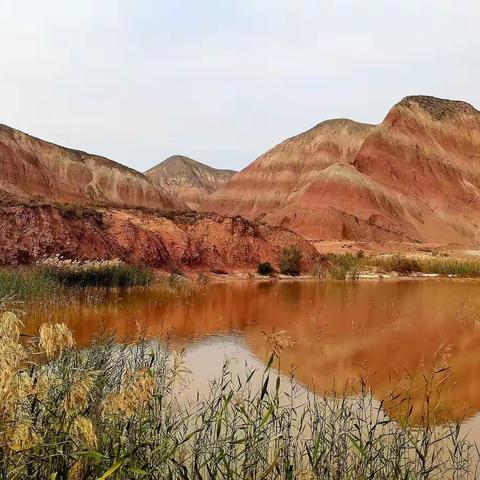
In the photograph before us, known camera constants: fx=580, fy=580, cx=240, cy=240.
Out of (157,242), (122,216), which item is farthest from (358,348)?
(122,216)

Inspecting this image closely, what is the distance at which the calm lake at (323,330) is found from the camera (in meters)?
10.5

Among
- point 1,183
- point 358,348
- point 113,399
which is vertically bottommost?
point 358,348

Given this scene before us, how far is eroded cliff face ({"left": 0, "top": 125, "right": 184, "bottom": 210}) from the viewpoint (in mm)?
90625

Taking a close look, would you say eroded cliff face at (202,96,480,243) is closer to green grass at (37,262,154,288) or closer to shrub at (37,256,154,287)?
green grass at (37,262,154,288)

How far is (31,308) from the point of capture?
50.0ft

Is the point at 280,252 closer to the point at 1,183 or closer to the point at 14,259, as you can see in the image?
the point at 14,259

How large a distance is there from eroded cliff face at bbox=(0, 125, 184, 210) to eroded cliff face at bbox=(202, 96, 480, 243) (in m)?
16.9

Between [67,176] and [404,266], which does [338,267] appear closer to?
[404,266]

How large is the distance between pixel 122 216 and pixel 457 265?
2469cm

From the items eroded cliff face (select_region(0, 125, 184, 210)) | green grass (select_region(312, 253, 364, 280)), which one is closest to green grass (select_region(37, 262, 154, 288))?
green grass (select_region(312, 253, 364, 280))

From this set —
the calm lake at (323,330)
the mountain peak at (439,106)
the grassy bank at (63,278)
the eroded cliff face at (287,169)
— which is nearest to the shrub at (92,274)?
the grassy bank at (63,278)

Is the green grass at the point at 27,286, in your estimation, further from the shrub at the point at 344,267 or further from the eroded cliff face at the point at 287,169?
the eroded cliff face at the point at 287,169

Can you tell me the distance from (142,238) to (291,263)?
1104cm

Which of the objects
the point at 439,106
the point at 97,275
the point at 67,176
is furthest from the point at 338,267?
the point at 67,176
